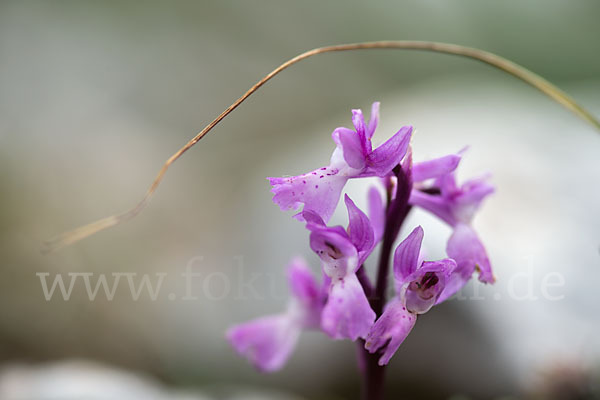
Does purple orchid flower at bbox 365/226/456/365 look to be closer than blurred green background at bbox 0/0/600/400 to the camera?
Yes

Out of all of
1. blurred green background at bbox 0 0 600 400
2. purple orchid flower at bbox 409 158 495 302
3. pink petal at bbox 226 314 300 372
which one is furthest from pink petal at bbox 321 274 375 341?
blurred green background at bbox 0 0 600 400

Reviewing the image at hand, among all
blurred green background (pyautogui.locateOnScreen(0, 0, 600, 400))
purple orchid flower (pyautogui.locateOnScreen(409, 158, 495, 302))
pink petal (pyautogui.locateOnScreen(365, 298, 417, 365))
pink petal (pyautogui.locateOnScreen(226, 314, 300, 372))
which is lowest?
pink petal (pyautogui.locateOnScreen(365, 298, 417, 365))

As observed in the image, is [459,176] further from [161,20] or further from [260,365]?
[161,20]

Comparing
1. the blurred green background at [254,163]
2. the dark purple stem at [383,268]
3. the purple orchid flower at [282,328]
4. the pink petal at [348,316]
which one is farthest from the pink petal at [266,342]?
the blurred green background at [254,163]

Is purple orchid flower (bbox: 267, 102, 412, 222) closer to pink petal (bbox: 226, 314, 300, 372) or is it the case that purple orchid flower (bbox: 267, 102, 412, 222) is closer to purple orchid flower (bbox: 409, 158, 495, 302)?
purple orchid flower (bbox: 409, 158, 495, 302)

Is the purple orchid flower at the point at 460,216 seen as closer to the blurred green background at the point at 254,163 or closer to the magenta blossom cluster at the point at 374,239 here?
the magenta blossom cluster at the point at 374,239

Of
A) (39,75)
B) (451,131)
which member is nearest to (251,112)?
(39,75)

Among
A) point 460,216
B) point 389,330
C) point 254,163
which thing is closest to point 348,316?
point 389,330
